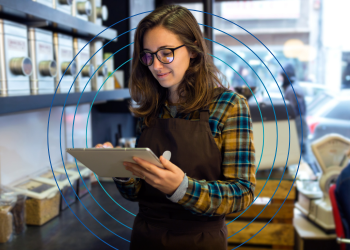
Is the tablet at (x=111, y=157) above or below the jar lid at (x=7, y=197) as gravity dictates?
above

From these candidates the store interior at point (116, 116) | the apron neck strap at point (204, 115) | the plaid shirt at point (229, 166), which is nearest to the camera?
the plaid shirt at point (229, 166)

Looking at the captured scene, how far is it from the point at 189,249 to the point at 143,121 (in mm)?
452

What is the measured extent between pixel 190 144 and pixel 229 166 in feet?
0.45

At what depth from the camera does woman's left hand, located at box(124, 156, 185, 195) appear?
0.85m

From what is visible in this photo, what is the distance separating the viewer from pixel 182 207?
103 cm

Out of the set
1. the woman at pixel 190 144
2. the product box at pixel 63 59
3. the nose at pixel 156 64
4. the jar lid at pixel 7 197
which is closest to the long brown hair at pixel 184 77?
the woman at pixel 190 144

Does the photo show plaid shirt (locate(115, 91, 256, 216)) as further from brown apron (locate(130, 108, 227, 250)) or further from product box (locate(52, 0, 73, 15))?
product box (locate(52, 0, 73, 15))

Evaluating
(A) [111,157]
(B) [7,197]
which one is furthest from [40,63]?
(A) [111,157]

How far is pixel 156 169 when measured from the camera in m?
0.85

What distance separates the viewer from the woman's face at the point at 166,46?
1.01 m

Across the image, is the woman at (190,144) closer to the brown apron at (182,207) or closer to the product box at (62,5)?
the brown apron at (182,207)

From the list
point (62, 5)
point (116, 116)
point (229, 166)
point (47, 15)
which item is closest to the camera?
point (229, 166)

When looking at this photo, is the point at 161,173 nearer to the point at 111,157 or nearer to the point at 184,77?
the point at 111,157

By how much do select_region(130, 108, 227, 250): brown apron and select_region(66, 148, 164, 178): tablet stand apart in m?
0.15
